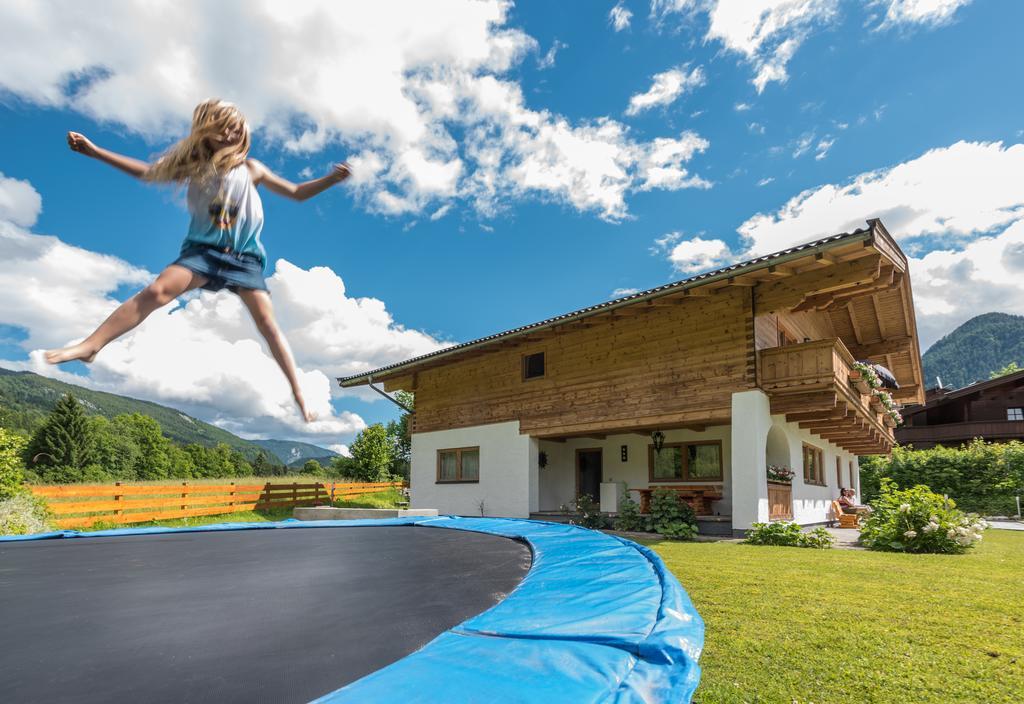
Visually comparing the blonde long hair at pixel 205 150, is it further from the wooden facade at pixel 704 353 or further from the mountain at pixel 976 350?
the mountain at pixel 976 350

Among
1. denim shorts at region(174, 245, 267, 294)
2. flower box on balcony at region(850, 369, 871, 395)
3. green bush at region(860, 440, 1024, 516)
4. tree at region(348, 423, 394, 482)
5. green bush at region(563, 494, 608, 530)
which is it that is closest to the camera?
denim shorts at region(174, 245, 267, 294)

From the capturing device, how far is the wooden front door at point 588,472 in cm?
1166

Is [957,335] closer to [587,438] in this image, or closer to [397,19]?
[587,438]

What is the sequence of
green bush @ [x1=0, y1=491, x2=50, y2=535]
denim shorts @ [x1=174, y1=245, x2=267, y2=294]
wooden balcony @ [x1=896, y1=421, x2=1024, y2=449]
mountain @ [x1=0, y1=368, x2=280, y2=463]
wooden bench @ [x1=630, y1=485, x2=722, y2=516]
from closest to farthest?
1. denim shorts @ [x1=174, y1=245, x2=267, y2=294]
2. green bush @ [x1=0, y1=491, x2=50, y2=535]
3. wooden bench @ [x1=630, y1=485, x2=722, y2=516]
4. wooden balcony @ [x1=896, y1=421, x2=1024, y2=449]
5. mountain @ [x1=0, y1=368, x2=280, y2=463]

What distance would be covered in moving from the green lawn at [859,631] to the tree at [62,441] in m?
46.6

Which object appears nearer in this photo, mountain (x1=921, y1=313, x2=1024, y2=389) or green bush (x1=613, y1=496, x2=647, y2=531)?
green bush (x1=613, y1=496, x2=647, y2=531)

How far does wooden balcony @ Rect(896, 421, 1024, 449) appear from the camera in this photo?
68.8 ft

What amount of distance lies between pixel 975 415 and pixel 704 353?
69.7ft

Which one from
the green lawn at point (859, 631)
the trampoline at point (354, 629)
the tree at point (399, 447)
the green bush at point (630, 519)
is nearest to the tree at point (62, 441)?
the tree at point (399, 447)

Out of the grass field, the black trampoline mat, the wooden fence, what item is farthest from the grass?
the black trampoline mat

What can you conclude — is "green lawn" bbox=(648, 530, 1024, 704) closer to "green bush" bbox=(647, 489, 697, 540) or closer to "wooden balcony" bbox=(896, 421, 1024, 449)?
"green bush" bbox=(647, 489, 697, 540)

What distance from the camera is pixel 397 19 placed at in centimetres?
173

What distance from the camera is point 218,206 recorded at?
1.30 m

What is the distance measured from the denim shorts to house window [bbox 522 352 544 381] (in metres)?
9.35
